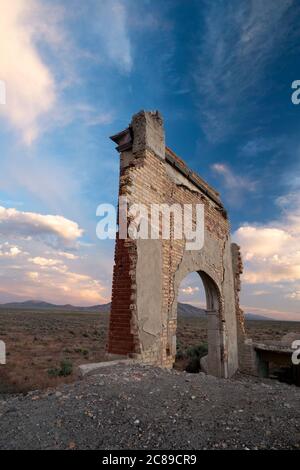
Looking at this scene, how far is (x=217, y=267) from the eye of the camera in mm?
9570

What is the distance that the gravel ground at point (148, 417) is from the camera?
8.05 feet

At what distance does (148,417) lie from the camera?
285 centimetres

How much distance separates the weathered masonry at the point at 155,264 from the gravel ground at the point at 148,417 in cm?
164

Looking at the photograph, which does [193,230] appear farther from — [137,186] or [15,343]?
[15,343]

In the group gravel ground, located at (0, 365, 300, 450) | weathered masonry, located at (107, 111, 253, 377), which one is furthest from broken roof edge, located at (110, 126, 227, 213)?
gravel ground, located at (0, 365, 300, 450)

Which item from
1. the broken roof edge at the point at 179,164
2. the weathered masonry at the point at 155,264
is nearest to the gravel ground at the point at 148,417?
the weathered masonry at the point at 155,264

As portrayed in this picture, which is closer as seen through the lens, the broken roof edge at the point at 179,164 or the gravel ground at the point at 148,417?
the gravel ground at the point at 148,417

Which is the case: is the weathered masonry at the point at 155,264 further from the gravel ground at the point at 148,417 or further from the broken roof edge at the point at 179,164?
the gravel ground at the point at 148,417

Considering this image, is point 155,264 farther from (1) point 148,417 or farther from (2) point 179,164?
(1) point 148,417

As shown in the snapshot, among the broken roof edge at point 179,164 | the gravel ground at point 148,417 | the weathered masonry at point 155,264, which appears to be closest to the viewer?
the gravel ground at point 148,417

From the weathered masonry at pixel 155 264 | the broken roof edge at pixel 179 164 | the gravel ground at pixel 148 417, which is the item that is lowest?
the gravel ground at pixel 148 417

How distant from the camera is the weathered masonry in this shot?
5562 millimetres

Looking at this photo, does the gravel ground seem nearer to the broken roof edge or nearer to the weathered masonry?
the weathered masonry
